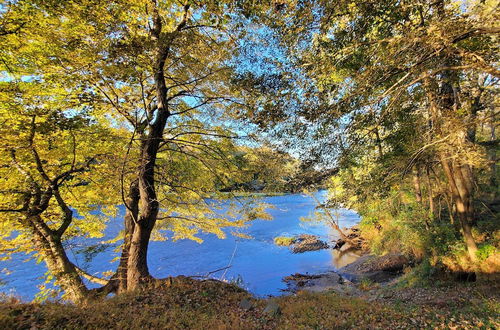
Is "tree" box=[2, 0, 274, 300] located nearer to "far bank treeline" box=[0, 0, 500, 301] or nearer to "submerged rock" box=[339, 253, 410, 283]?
"far bank treeline" box=[0, 0, 500, 301]

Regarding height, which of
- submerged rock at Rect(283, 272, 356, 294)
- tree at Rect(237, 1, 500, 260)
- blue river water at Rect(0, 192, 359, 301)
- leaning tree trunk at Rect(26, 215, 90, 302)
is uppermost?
tree at Rect(237, 1, 500, 260)

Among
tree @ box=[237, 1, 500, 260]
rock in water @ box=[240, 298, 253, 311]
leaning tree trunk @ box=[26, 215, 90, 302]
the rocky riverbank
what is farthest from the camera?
the rocky riverbank

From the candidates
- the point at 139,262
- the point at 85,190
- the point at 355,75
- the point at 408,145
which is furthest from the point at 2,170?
the point at 408,145

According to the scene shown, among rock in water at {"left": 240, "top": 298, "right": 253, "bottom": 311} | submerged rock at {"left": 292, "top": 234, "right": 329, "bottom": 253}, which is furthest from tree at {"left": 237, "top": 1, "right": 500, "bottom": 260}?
submerged rock at {"left": 292, "top": 234, "right": 329, "bottom": 253}

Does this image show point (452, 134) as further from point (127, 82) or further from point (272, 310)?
point (127, 82)

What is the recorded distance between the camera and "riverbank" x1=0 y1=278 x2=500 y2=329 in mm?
4660

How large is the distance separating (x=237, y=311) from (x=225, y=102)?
599 centimetres

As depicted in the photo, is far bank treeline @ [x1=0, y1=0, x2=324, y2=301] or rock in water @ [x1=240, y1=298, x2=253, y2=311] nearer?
far bank treeline @ [x1=0, y1=0, x2=324, y2=301]

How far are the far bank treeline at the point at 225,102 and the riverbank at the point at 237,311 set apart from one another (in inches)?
49.9

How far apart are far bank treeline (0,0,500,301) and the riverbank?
4.15ft

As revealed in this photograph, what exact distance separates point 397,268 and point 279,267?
7977 millimetres

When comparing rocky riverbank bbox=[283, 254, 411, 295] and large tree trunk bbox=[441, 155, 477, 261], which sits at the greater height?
large tree trunk bbox=[441, 155, 477, 261]

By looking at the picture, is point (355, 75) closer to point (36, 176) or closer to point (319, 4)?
point (319, 4)

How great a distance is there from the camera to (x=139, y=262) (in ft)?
24.1
